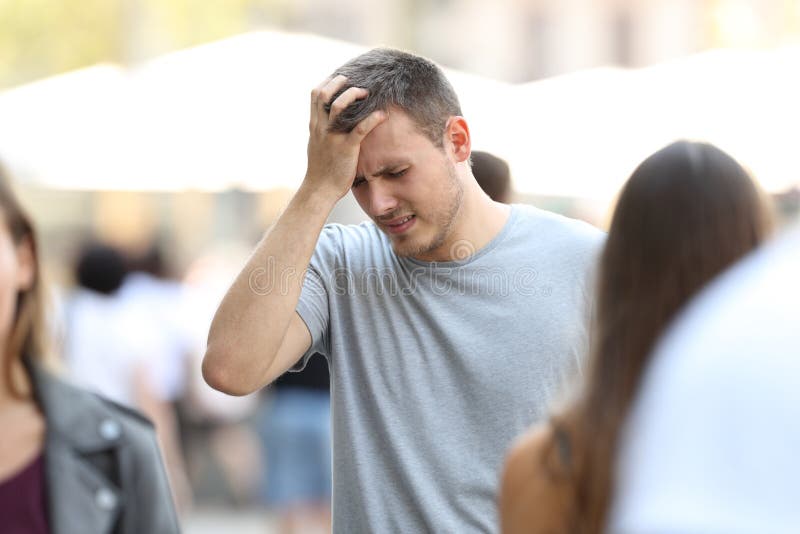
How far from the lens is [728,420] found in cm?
89

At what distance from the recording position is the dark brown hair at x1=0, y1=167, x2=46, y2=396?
6.89 ft

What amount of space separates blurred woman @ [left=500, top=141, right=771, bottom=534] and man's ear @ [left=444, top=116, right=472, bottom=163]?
4.03 ft

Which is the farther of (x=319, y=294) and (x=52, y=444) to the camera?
(x=319, y=294)

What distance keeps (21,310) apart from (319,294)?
2.74ft

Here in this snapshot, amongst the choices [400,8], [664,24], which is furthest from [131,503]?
[664,24]

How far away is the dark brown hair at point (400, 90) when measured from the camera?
9.29 ft

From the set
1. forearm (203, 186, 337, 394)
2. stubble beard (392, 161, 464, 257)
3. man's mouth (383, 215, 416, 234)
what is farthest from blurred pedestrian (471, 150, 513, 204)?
forearm (203, 186, 337, 394)

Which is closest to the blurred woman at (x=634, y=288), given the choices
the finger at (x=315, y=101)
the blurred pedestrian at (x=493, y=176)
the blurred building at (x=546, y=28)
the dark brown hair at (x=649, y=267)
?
the dark brown hair at (x=649, y=267)

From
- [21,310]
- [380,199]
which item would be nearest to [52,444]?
[21,310]

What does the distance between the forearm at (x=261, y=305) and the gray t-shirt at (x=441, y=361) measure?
0.30 feet

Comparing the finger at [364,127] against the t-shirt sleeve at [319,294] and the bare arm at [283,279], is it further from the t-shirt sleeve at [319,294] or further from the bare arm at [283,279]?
the t-shirt sleeve at [319,294]

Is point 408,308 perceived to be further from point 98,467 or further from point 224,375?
point 98,467

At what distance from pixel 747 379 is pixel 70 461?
1.38m

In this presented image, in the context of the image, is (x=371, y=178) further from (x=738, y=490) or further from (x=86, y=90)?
(x=86, y=90)
